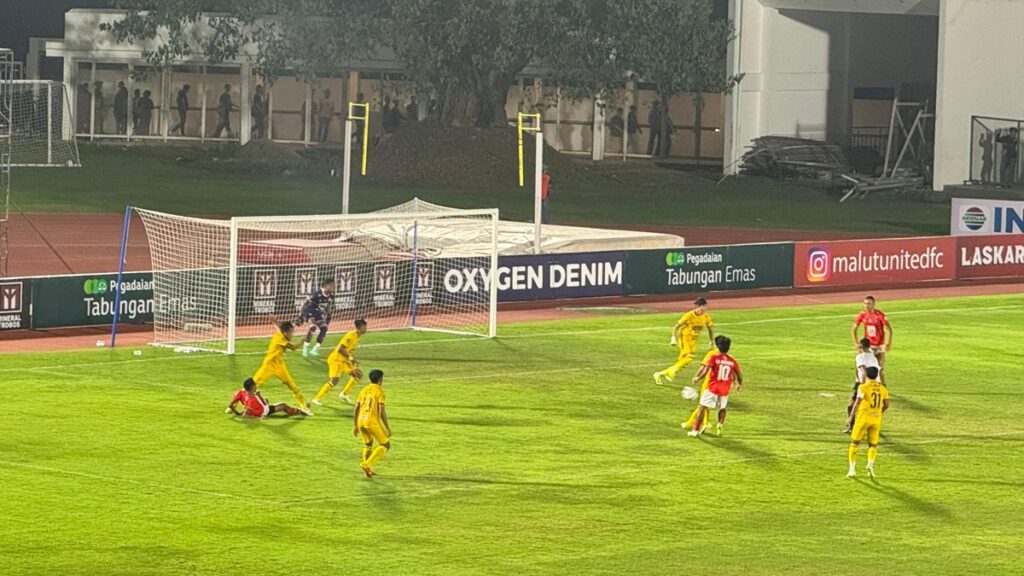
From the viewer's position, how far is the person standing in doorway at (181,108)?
80062mm

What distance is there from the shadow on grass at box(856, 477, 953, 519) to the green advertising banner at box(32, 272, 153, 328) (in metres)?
17.4

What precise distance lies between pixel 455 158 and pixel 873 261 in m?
24.0

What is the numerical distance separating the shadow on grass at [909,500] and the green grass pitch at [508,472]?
2.1 inches

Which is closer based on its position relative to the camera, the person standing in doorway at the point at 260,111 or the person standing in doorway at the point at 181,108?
the person standing in doorway at the point at 260,111

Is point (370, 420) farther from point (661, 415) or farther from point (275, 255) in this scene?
point (275, 255)

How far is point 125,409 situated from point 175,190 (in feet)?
117

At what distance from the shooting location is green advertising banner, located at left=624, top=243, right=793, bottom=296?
44.0 meters

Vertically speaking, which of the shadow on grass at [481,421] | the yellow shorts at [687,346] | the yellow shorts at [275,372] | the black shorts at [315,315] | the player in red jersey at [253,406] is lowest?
the shadow on grass at [481,421]

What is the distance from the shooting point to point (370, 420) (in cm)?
2158

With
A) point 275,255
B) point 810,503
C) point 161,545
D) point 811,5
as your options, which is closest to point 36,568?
point 161,545

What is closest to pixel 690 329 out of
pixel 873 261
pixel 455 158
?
pixel 873 261

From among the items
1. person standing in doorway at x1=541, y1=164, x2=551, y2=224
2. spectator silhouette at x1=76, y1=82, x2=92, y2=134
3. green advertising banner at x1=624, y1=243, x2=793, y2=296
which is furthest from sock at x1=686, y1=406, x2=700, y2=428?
spectator silhouette at x1=76, y1=82, x2=92, y2=134

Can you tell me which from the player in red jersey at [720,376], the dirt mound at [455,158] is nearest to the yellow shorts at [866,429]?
the player in red jersey at [720,376]

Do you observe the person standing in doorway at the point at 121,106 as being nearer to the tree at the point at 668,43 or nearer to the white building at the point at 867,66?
the tree at the point at 668,43
